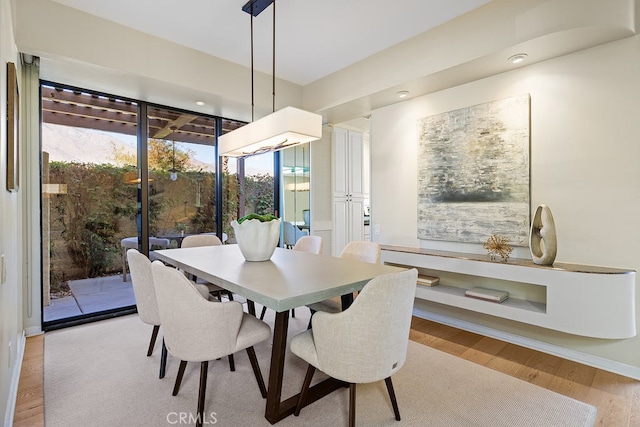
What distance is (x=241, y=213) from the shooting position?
4.48 m

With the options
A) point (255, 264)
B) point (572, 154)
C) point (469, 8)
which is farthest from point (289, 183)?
point (572, 154)

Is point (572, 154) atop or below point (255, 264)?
atop

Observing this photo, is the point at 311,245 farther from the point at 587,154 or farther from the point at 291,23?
the point at 587,154

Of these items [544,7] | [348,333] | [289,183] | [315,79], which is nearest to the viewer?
[348,333]

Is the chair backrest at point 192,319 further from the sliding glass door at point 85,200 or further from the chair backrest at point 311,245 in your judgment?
the sliding glass door at point 85,200

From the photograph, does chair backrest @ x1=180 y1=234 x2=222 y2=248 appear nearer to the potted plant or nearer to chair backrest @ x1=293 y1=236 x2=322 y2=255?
chair backrest @ x1=293 y1=236 x2=322 y2=255

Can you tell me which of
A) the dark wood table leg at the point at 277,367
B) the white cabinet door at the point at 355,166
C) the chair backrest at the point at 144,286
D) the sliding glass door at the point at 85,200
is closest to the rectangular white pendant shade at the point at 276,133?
the chair backrest at the point at 144,286

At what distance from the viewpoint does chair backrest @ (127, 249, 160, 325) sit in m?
2.02

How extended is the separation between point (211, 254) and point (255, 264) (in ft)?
1.96

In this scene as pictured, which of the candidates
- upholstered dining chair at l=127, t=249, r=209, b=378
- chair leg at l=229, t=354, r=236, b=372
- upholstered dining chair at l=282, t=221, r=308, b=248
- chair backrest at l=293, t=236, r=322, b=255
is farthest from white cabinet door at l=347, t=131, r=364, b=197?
upholstered dining chair at l=127, t=249, r=209, b=378

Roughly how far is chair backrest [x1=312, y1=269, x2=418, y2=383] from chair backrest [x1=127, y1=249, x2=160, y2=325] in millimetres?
1201

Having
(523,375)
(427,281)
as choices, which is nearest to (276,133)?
(427,281)

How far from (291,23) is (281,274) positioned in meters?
2.28

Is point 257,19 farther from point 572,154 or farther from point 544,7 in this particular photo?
point 572,154
